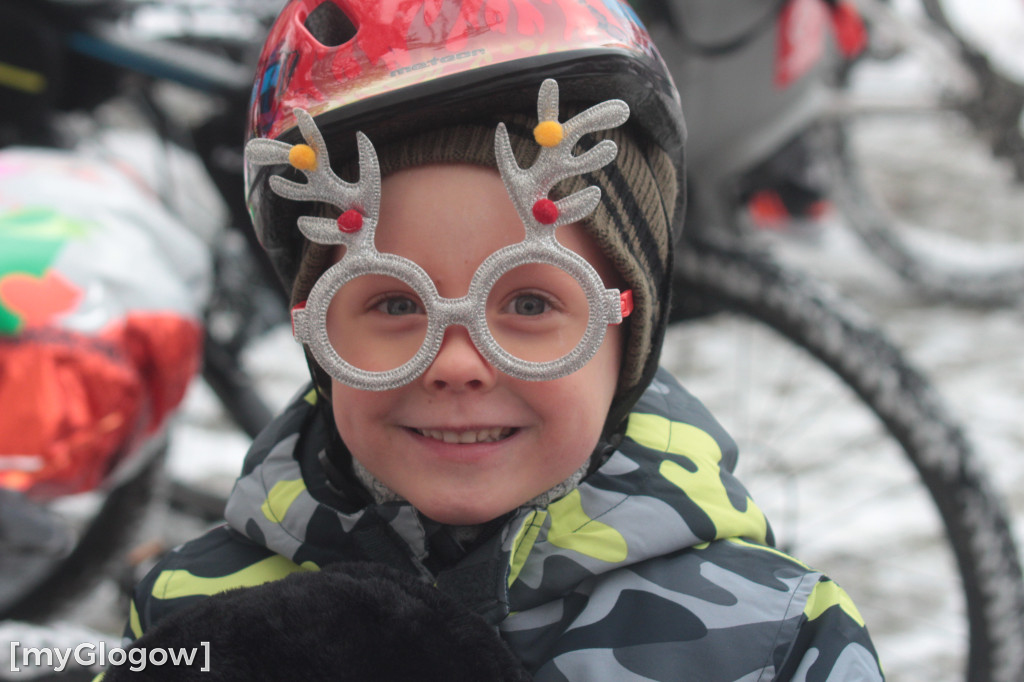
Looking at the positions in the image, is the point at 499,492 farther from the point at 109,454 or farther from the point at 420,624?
the point at 109,454

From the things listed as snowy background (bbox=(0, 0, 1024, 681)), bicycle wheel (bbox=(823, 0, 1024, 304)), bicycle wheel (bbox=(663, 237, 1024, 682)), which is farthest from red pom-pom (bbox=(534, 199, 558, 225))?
bicycle wheel (bbox=(823, 0, 1024, 304))

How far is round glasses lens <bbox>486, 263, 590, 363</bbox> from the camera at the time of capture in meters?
0.80

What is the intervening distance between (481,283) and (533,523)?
244mm

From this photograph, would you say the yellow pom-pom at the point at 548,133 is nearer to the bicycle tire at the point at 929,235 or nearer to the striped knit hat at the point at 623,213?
the striped knit hat at the point at 623,213

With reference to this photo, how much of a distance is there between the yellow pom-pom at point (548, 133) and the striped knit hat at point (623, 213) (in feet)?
0.12

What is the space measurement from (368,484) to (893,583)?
4.95 ft

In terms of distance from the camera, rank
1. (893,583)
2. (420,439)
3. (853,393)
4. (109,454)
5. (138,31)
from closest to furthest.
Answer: (420,439), (109,454), (853,393), (138,31), (893,583)

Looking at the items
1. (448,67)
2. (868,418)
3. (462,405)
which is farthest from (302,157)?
(868,418)

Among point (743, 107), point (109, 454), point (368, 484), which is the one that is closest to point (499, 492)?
point (368, 484)

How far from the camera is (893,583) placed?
6.66ft

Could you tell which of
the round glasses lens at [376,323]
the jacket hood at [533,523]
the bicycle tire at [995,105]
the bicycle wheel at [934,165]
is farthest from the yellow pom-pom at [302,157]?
the bicycle tire at [995,105]

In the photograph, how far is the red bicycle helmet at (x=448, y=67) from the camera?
0.82 metres

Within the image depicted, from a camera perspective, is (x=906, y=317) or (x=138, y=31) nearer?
(x=138, y=31)

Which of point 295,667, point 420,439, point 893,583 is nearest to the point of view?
point 295,667
